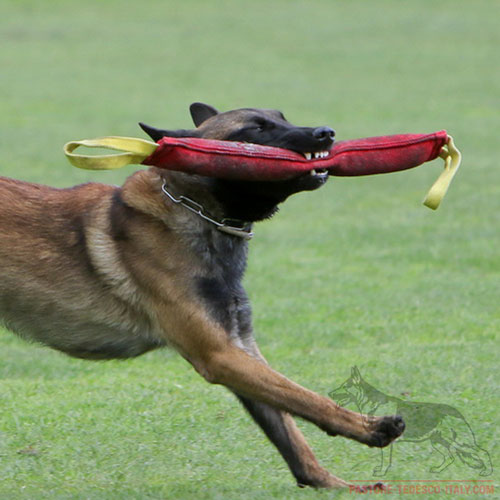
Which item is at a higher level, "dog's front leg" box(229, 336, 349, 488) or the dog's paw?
the dog's paw

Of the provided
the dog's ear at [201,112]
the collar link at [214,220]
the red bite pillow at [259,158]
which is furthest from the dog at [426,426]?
the dog's ear at [201,112]

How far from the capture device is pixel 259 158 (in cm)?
514

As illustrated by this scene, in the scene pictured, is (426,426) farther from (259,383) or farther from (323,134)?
(323,134)

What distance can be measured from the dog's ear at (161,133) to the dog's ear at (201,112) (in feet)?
1.82

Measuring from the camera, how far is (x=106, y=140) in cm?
491

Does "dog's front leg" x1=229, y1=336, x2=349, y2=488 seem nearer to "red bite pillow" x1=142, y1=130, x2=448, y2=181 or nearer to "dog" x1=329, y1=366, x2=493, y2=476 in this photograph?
"dog" x1=329, y1=366, x2=493, y2=476

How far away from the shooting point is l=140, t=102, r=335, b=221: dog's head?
5242mm

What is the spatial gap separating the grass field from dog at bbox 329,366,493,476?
6 cm

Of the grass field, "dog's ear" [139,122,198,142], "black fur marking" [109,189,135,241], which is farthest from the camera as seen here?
the grass field

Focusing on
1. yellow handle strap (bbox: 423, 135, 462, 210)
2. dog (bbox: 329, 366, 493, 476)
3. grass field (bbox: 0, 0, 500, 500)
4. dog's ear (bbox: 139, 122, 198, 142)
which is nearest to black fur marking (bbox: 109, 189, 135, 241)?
dog's ear (bbox: 139, 122, 198, 142)

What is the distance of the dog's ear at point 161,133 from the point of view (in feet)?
17.0

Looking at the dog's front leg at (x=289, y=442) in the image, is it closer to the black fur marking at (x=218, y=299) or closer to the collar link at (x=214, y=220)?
the black fur marking at (x=218, y=299)

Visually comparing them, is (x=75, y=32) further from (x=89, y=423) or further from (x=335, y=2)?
(x=89, y=423)

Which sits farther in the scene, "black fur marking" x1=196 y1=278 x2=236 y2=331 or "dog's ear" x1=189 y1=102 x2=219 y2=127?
"dog's ear" x1=189 y1=102 x2=219 y2=127
